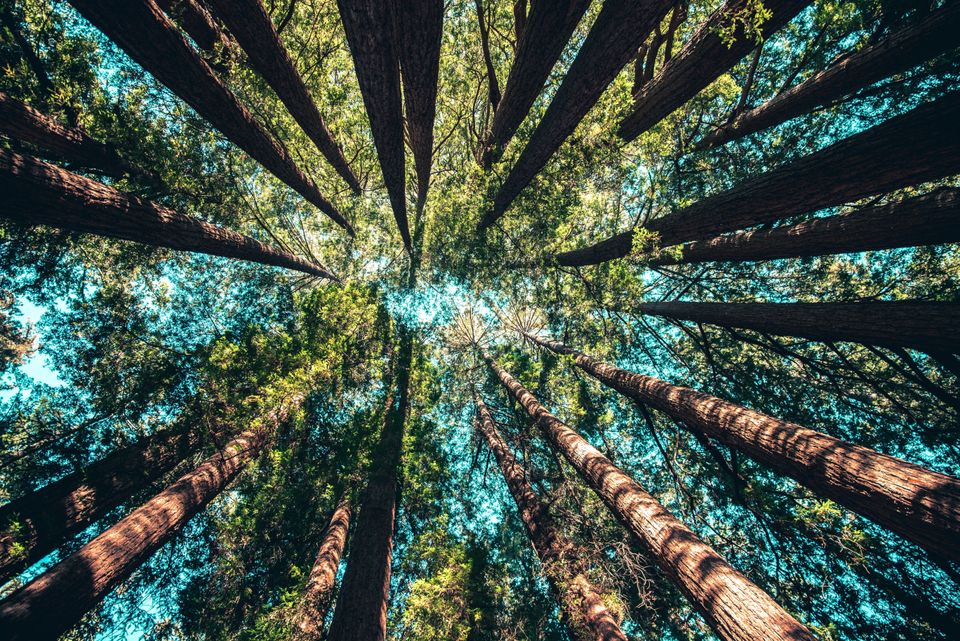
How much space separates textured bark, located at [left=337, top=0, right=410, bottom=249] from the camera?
11.8 feet

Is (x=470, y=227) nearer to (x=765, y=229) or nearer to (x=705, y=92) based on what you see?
(x=705, y=92)

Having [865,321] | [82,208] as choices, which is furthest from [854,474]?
[82,208]

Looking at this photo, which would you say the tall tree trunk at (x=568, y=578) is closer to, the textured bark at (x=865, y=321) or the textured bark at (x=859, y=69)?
the textured bark at (x=865, y=321)

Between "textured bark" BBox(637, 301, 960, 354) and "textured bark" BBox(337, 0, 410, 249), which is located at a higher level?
"textured bark" BBox(337, 0, 410, 249)

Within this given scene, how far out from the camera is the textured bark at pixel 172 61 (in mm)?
3889

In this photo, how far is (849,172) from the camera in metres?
3.99

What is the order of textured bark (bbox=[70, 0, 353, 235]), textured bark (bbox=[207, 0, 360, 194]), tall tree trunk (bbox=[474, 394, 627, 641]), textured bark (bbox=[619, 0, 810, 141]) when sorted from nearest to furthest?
textured bark (bbox=[70, 0, 353, 235])
textured bark (bbox=[619, 0, 810, 141])
textured bark (bbox=[207, 0, 360, 194])
tall tree trunk (bbox=[474, 394, 627, 641])

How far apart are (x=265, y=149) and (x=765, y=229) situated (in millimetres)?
10417

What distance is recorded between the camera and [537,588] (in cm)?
745

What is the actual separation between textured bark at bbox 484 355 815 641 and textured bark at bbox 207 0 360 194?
9204 mm

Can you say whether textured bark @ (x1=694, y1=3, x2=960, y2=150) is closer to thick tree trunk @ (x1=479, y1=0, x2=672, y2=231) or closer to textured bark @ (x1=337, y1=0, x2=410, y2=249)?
thick tree trunk @ (x1=479, y1=0, x2=672, y2=231)

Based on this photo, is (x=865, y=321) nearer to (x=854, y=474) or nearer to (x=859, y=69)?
(x=854, y=474)

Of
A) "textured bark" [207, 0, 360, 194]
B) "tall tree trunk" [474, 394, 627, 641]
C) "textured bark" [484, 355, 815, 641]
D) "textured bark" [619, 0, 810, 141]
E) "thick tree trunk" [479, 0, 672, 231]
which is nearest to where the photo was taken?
"textured bark" [484, 355, 815, 641]

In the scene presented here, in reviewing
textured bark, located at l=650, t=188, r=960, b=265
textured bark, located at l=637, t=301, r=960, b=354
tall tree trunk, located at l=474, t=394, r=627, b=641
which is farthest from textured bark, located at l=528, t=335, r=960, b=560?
tall tree trunk, located at l=474, t=394, r=627, b=641
